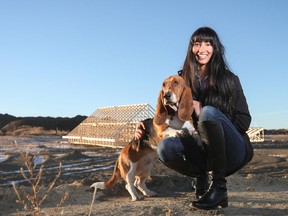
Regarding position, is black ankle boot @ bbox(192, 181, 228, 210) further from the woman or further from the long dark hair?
the long dark hair

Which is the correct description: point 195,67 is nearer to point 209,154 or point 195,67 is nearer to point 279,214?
point 209,154

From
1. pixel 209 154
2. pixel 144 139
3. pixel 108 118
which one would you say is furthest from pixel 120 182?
pixel 108 118

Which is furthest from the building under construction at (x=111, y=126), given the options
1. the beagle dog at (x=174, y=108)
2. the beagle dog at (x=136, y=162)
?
the beagle dog at (x=174, y=108)

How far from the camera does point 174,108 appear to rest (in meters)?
4.17

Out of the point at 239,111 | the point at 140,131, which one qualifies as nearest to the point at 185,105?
the point at 239,111

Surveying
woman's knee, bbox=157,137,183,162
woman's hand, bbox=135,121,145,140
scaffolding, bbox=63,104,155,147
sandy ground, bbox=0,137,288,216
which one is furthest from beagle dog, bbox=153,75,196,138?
scaffolding, bbox=63,104,155,147

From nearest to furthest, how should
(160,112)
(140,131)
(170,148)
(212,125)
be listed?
1. (212,125)
2. (170,148)
3. (160,112)
4. (140,131)

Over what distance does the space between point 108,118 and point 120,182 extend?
18.7 meters

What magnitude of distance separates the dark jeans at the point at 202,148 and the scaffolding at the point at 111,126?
1659cm

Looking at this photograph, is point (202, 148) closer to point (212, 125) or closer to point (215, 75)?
point (212, 125)

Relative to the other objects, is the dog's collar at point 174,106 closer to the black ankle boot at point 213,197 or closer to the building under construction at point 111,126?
the black ankle boot at point 213,197

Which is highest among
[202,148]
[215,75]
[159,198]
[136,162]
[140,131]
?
[215,75]

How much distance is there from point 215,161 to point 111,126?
760 inches

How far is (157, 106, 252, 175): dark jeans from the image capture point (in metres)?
3.78
